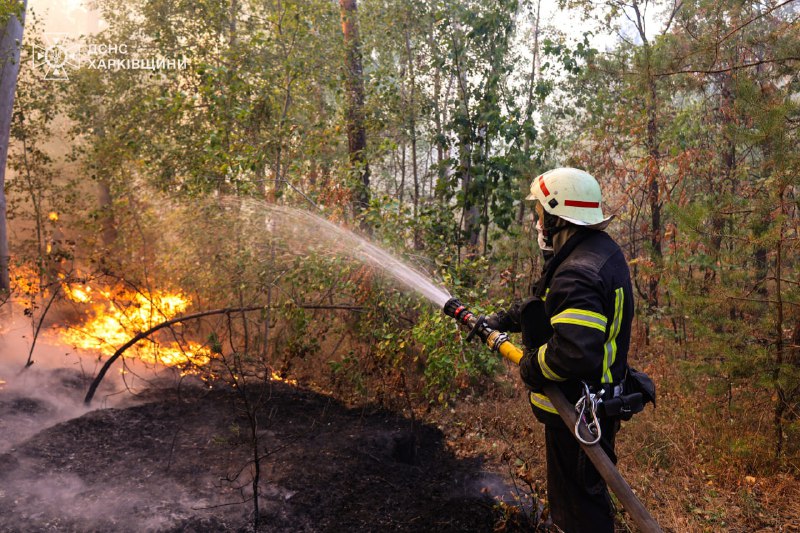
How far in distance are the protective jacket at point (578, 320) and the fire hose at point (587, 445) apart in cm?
11

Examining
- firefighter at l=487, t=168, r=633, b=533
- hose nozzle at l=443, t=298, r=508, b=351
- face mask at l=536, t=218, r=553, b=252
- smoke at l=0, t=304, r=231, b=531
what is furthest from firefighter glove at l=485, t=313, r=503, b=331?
smoke at l=0, t=304, r=231, b=531

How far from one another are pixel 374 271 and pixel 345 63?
480cm

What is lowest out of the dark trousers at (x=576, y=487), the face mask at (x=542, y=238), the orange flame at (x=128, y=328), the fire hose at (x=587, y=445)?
the orange flame at (x=128, y=328)

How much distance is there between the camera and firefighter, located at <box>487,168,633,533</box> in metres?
2.79

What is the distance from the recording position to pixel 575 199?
3121 millimetres

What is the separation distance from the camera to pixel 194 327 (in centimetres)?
967

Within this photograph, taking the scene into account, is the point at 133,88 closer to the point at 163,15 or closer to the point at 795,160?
the point at 163,15

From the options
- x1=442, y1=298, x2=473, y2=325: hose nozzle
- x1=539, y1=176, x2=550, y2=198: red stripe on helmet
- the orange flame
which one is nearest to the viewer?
x1=539, y1=176, x2=550, y2=198: red stripe on helmet

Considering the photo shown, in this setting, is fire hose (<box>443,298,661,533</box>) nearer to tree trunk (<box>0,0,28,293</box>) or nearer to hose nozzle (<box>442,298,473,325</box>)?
hose nozzle (<box>442,298,473,325</box>)

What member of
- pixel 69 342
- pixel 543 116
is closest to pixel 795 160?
pixel 69 342

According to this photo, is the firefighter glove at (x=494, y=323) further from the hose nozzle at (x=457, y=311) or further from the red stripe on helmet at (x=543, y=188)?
the red stripe on helmet at (x=543, y=188)

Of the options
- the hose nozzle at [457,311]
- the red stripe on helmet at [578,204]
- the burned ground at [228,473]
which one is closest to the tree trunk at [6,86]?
the burned ground at [228,473]

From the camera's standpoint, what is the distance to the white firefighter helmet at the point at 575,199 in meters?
3.11

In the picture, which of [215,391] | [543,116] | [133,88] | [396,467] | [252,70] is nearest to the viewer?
[396,467]
